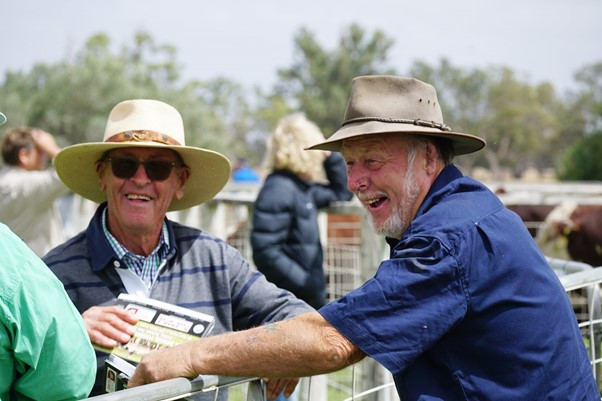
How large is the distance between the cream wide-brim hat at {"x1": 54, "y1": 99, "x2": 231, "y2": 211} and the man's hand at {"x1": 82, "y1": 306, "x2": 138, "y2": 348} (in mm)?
710

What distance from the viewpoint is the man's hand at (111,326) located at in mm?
2209

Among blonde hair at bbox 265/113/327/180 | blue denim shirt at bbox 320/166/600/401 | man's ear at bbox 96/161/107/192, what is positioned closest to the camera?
blue denim shirt at bbox 320/166/600/401

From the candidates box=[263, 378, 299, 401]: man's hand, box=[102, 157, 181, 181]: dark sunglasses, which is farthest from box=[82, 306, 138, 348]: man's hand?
box=[102, 157, 181, 181]: dark sunglasses

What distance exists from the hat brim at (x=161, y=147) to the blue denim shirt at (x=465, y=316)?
123 cm

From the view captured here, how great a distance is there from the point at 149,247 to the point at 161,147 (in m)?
0.39

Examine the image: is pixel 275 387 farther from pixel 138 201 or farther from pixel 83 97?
pixel 83 97

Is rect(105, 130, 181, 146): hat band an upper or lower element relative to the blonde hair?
upper

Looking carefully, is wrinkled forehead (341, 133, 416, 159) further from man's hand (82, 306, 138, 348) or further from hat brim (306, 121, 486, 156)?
man's hand (82, 306, 138, 348)

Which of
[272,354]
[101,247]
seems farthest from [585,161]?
[272,354]

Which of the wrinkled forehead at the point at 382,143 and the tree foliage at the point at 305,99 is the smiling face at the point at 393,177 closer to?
the wrinkled forehead at the point at 382,143

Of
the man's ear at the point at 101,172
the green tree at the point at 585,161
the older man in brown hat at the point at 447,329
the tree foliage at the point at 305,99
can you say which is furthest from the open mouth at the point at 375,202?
the green tree at the point at 585,161

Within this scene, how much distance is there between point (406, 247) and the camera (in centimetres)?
188

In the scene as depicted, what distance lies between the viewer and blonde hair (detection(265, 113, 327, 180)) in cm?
493

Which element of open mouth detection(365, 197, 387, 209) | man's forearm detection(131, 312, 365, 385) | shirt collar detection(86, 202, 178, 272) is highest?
open mouth detection(365, 197, 387, 209)
